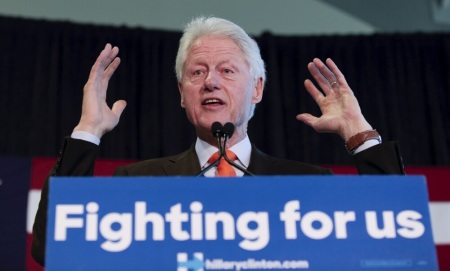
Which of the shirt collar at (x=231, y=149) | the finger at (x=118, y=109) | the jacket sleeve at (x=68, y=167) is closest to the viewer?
the jacket sleeve at (x=68, y=167)

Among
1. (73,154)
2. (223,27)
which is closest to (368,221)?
(73,154)

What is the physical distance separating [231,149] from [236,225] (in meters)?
0.76

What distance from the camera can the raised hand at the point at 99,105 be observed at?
4.65 feet

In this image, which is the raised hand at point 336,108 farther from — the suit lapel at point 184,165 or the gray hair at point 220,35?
the suit lapel at point 184,165

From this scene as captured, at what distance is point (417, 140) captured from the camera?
4.44 meters

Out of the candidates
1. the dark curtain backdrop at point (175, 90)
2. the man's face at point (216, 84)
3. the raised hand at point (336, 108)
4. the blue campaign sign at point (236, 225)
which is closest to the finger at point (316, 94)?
the raised hand at point (336, 108)

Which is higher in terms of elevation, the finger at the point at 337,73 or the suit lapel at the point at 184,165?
the finger at the point at 337,73

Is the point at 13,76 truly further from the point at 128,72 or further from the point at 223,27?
the point at 223,27

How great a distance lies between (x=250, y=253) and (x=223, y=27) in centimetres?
92

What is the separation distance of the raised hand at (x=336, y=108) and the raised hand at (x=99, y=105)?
462 mm

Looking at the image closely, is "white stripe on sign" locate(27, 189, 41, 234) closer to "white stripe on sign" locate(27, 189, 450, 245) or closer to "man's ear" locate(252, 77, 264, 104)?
"man's ear" locate(252, 77, 264, 104)

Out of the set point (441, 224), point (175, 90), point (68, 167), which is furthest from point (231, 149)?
point (175, 90)

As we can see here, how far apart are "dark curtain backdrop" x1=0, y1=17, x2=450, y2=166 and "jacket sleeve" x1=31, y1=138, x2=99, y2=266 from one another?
2.65 m

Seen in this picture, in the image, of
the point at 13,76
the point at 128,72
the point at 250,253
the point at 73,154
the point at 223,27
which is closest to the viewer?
the point at 250,253
